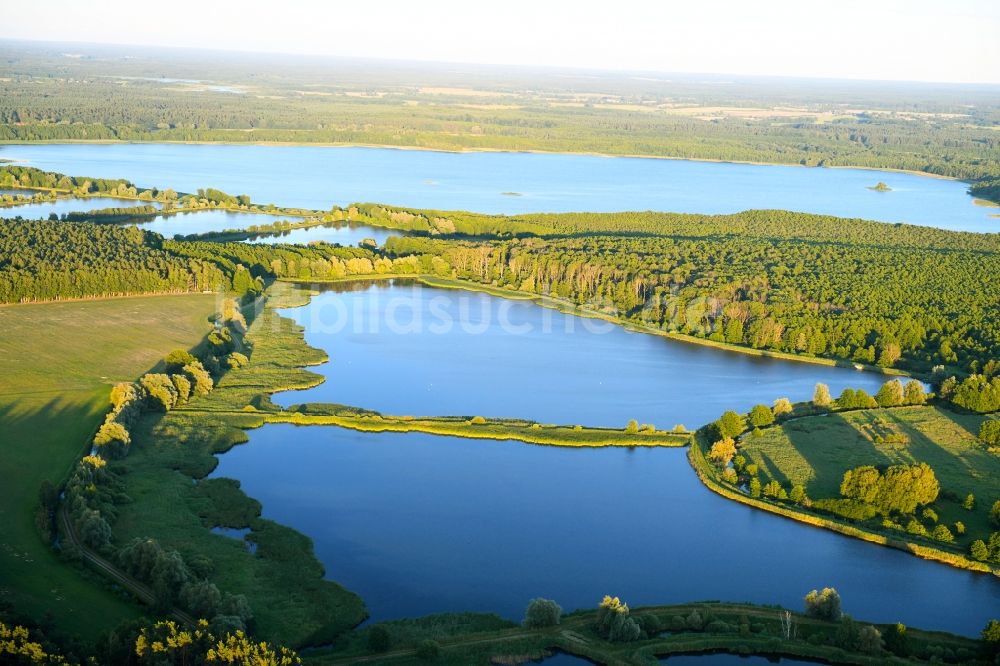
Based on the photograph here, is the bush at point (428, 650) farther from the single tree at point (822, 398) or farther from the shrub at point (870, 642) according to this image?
the single tree at point (822, 398)

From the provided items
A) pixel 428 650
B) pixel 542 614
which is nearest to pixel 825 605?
pixel 542 614

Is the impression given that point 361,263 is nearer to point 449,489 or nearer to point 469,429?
point 469,429

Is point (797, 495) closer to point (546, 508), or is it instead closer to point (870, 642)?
Answer: point (870, 642)

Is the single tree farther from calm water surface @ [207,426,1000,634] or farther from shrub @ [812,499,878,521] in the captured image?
shrub @ [812,499,878,521]

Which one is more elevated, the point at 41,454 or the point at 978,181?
the point at 978,181

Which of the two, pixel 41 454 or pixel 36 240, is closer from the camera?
pixel 41 454

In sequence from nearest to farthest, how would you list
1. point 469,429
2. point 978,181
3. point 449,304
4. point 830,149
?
point 469,429
point 449,304
point 978,181
point 830,149

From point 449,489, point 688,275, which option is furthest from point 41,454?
point 688,275

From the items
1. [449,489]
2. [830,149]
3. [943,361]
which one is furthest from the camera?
[830,149]
